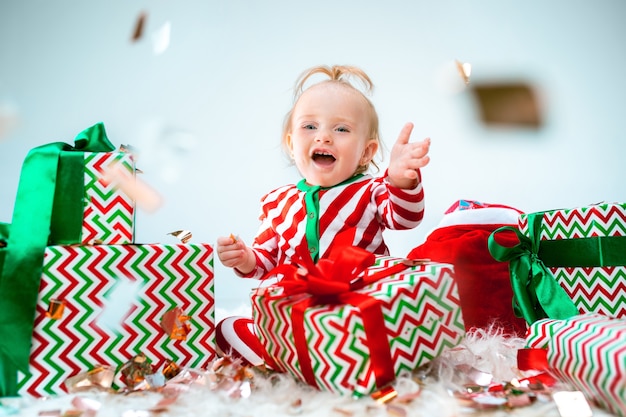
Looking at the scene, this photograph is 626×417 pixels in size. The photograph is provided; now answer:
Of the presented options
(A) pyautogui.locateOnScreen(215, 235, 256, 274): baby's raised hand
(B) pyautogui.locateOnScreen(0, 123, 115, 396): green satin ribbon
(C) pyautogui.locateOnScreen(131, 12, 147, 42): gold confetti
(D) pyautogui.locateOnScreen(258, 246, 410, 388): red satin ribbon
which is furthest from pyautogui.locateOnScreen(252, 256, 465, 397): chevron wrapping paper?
(C) pyautogui.locateOnScreen(131, 12, 147, 42): gold confetti

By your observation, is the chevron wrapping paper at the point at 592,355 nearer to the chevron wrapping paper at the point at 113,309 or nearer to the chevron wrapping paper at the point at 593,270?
the chevron wrapping paper at the point at 593,270

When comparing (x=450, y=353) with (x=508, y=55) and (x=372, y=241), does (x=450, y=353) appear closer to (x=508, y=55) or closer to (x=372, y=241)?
(x=372, y=241)

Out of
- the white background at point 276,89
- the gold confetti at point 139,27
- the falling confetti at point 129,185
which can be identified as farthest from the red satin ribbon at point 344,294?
the gold confetti at point 139,27

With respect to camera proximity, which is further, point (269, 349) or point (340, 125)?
point (340, 125)

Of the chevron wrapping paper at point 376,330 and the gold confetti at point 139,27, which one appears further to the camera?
the gold confetti at point 139,27

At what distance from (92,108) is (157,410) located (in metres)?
1.40

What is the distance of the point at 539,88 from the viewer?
1.86m

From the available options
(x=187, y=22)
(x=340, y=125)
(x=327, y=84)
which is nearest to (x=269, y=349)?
(x=340, y=125)

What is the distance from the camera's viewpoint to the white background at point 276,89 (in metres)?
1.79

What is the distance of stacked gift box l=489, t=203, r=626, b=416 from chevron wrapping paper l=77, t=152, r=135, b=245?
67 cm

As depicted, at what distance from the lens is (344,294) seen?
75 cm

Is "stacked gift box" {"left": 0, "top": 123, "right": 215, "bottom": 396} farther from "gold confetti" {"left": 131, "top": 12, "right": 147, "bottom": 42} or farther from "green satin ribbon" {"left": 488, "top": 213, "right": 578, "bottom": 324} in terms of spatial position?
"gold confetti" {"left": 131, "top": 12, "right": 147, "bottom": 42}

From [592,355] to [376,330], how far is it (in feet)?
0.88

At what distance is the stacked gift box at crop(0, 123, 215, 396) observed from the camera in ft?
2.55
